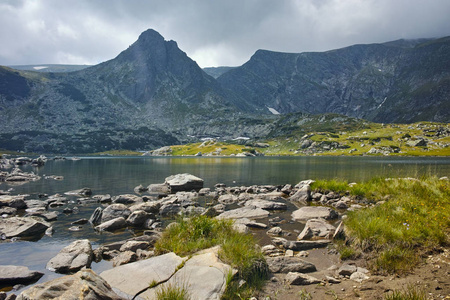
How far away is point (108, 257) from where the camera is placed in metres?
15.4

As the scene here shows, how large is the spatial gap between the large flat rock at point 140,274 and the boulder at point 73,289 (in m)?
0.81

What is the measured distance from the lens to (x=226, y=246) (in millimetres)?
10469

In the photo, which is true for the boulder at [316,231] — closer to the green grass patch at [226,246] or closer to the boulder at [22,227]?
the green grass patch at [226,246]

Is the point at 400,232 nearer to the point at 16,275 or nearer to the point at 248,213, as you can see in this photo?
the point at 248,213

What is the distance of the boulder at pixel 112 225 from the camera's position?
22016 mm

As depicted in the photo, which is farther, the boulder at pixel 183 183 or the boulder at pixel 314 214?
the boulder at pixel 183 183

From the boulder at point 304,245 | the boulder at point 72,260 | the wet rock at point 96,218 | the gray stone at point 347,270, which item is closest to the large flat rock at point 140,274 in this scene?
the boulder at point 72,260

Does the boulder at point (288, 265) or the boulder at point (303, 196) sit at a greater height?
→ the boulder at point (288, 265)

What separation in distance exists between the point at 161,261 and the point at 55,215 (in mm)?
22173

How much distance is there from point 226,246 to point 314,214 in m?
15.2

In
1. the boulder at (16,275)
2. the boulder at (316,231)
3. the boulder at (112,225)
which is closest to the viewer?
the boulder at (16,275)

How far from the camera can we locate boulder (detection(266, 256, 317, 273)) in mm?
11133

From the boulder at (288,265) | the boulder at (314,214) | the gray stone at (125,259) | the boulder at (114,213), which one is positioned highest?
the boulder at (288,265)

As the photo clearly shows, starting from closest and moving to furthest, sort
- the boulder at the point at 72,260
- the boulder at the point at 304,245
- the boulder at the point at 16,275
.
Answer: the boulder at the point at 16,275 < the boulder at the point at 72,260 < the boulder at the point at 304,245
